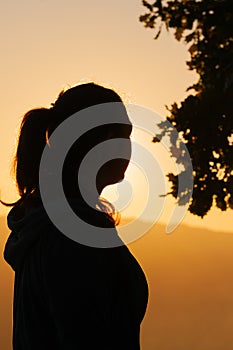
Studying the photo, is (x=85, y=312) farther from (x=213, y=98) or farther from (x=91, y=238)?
(x=213, y=98)

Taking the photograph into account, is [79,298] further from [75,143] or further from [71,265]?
[75,143]

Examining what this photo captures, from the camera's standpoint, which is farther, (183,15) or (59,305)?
(183,15)

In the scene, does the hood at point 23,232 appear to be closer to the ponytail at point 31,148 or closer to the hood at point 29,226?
the hood at point 29,226

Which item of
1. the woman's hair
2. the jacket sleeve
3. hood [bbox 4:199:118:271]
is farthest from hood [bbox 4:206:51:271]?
the jacket sleeve

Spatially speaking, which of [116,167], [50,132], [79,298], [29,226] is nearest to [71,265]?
[79,298]

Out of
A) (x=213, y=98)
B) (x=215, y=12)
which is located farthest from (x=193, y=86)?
(x=215, y=12)

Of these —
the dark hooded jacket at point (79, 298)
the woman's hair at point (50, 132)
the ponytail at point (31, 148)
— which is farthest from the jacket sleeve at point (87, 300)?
the ponytail at point (31, 148)

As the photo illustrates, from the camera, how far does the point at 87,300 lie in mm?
3660

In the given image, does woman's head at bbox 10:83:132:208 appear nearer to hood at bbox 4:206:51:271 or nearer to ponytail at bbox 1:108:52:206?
ponytail at bbox 1:108:52:206

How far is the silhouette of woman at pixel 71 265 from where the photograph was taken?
367 centimetres

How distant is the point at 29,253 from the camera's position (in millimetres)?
3988

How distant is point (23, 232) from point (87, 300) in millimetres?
527

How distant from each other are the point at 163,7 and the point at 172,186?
2.12 meters

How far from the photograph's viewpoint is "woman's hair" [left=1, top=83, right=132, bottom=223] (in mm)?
3910
